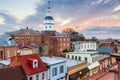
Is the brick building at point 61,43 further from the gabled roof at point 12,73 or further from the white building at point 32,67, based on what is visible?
the gabled roof at point 12,73

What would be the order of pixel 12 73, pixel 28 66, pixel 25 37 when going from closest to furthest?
pixel 12 73 < pixel 28 66 < pixel 25 37

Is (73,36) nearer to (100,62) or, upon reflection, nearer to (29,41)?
(29,41)

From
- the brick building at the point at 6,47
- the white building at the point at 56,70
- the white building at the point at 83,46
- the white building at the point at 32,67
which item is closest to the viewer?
the white building at the point at 32,67

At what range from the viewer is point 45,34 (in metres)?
81.3

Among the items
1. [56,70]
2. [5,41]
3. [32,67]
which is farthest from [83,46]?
[32,67]

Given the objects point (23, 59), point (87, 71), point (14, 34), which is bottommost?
point (87, 71)

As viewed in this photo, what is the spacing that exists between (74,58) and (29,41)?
3312cm

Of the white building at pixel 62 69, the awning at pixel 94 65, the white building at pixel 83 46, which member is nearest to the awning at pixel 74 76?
the white building at pixel 62 69

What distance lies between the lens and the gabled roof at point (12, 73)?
22953 mm

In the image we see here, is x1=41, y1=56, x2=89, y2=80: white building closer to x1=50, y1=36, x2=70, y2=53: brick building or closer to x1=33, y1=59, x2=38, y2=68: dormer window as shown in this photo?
x1=33, y1=59, x2=38, y2=68: dormer window

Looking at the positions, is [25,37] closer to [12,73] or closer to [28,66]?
[28,66]

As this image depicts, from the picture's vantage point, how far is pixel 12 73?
24.0m

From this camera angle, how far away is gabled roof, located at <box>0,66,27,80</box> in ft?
75.3

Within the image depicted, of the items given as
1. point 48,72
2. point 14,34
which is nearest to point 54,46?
point 14,34
